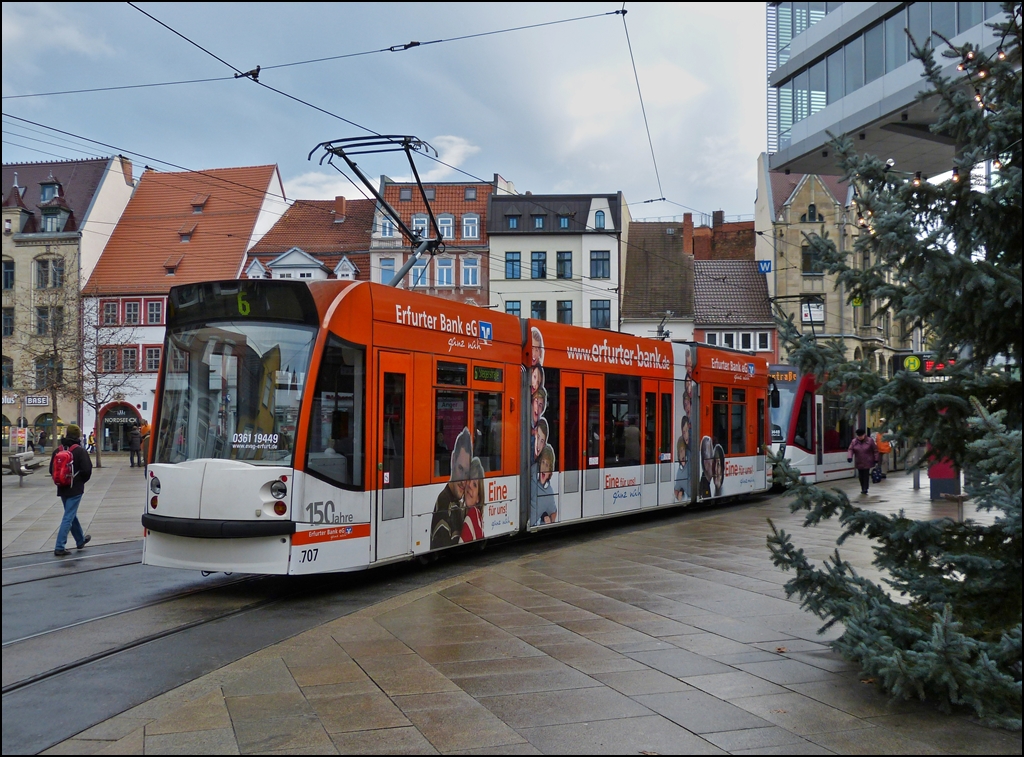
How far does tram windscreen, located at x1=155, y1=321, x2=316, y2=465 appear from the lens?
891 cm

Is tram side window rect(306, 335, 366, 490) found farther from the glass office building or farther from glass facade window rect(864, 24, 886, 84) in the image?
glass facade window rect(864, 24, 886, 84)

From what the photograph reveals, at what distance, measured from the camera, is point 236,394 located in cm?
908

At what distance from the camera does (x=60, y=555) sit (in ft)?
40.5

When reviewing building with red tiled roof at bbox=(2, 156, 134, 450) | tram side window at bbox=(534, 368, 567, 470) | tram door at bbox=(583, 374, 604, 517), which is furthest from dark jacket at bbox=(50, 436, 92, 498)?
building with red tiled roof at bbox=(2, 156, 134, 450)

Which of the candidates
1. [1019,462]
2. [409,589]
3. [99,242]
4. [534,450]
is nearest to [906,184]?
[1019,462]

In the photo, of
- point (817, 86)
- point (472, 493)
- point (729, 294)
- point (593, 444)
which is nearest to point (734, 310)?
point (729, 294)

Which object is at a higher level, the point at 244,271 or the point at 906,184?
the point at 244,271

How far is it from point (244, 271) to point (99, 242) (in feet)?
28.4

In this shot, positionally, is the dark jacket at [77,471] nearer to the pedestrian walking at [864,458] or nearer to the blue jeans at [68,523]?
the blue jeans at [68,523]

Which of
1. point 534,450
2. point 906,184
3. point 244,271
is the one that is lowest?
point 534,450

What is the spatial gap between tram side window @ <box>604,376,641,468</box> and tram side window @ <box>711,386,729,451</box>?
341 cm

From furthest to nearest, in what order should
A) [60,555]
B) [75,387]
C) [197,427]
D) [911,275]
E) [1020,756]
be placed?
1. [75,387]
2. [60,555]
3. [197,427]
4. [911,275]
5. [1020,756]

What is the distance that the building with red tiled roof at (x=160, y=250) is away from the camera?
168ft

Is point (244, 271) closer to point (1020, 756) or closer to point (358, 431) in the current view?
point (358, 431)
